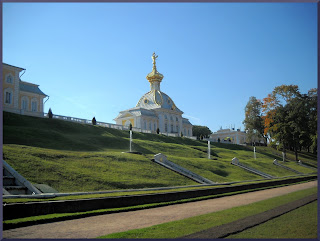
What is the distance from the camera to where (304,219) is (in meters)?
8.90

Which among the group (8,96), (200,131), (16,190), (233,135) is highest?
(8,96)

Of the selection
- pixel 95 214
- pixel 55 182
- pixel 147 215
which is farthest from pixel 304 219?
pixel 55 182

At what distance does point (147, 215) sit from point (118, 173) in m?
8.70

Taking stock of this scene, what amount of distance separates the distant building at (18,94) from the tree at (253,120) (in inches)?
1545

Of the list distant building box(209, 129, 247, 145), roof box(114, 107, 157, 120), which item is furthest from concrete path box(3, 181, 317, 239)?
distant building box(209, 129, 247, 145)

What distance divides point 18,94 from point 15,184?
103ft

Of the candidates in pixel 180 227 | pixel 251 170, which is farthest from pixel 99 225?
pixel 251 170

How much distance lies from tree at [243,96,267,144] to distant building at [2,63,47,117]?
3925 centimetres

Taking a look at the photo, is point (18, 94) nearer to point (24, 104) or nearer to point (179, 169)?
point (24, 104)

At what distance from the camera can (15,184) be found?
1384 cm

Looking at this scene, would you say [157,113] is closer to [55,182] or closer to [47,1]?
[55,182]

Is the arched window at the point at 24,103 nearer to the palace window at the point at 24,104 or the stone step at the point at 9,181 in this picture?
the palace window at the point at 24,104

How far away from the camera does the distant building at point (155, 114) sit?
65.9 metres

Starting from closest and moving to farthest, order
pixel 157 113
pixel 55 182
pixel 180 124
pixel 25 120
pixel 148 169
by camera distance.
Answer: pixel 55 182 < pixel 148 169 < pixel 25 120 < pixel 157 113 < pixel 180 124
